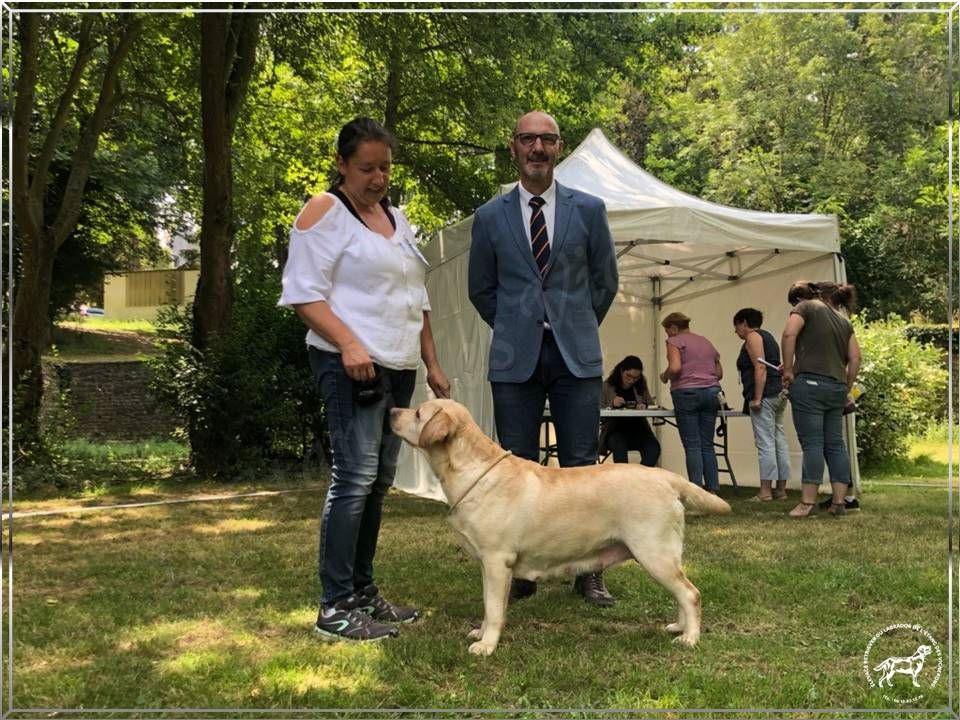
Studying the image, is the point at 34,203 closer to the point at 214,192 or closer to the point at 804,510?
the point at 214,192

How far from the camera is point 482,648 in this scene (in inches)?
123

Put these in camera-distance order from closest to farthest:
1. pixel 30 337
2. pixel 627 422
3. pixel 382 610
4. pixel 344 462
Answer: pixel 344 462
pixel 382 610
pixel 627 422
pixel 30 337

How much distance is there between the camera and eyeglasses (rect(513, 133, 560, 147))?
3791 mm

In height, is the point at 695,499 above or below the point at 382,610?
above

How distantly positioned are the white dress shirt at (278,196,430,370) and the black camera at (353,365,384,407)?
0.30 feet

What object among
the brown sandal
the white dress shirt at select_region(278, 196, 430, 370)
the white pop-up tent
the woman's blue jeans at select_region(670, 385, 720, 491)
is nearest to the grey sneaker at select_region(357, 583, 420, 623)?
the white dress shirt at select_region(278, 196, 430, 370)

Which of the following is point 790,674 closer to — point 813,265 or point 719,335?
point 813,265

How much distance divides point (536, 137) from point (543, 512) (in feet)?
5.46

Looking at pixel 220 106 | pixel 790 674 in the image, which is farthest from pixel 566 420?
pixel 220 106

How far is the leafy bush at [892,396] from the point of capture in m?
10.7

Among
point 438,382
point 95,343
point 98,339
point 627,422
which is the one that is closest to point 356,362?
point 438,382

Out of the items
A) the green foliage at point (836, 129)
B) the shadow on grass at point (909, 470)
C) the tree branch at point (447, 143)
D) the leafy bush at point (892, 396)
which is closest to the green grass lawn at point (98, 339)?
the tree branch at point (447, 143)

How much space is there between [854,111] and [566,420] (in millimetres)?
18926

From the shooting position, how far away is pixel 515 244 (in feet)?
12.7
